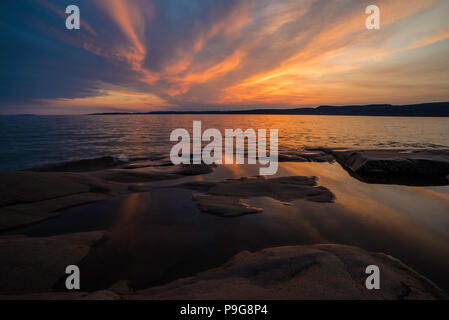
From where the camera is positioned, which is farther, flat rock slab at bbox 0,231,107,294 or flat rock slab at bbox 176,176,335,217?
flat rock slab at bbox 176,176,335,217

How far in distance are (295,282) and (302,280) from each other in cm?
9

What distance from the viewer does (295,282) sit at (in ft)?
7.23

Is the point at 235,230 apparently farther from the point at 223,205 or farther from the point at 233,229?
the point at 223,205

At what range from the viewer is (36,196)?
5164mm

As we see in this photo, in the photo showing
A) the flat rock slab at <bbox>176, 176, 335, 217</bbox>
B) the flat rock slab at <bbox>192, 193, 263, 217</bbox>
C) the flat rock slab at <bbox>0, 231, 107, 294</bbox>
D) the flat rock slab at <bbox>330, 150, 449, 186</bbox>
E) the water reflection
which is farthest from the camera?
the flat rock slab at <bbox>330, 150, 449, 186</bbox>

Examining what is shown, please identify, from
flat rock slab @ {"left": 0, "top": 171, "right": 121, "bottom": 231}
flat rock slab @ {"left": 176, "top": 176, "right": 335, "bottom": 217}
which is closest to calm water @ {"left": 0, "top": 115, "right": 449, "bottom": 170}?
flat rock slab @ {"left": 0, "top": 171, "right": 121, "bottom": 231}

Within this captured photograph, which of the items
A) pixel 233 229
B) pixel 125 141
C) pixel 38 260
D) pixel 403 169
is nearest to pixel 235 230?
pixel 233 229

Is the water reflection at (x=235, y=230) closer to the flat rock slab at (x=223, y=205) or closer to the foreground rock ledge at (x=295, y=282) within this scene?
the flat rock slab at (x=223, y=205)

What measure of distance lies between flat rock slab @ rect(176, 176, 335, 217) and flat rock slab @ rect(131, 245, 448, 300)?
83.9 inches

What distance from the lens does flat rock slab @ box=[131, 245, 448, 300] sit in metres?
2.02

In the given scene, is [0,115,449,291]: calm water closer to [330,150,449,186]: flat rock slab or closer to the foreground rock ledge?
the foreground rock ledge
